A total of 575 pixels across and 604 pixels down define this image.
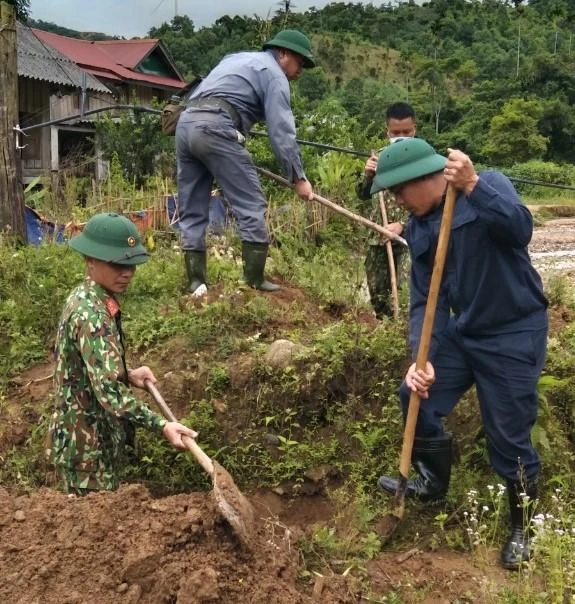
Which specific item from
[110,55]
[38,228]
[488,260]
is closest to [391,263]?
[488,260]

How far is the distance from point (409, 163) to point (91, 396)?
5.45 ft

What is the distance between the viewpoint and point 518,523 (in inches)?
128

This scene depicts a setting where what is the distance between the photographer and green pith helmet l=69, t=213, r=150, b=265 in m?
3.06

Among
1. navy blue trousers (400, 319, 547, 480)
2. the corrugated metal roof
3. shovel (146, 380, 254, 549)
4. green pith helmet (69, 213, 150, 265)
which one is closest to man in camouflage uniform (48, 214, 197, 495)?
green pith helmet (69, 213, 150, 265)

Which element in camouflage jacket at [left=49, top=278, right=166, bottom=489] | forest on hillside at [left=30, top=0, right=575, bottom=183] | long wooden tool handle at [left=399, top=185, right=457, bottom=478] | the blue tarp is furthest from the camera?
forest on hillside at [left=30, top=0, right=575, bottom=183]

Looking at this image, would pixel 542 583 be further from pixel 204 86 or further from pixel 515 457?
pixel 204 86

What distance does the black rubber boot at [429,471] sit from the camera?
11.4ft

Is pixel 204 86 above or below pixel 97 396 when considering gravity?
above

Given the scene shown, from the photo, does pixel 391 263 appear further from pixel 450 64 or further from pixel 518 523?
pixel 450 64

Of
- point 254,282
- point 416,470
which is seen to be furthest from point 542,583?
point 254,282

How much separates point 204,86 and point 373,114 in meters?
35.6

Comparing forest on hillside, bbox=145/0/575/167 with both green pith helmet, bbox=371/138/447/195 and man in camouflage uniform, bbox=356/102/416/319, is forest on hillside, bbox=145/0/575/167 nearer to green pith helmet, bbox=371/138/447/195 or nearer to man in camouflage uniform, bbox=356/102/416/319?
man in camouflage uniform, bbox=356/102/416/319

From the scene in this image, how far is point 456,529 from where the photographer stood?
11.6 feet

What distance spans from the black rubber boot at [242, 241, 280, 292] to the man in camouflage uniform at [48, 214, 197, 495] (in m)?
1.99
